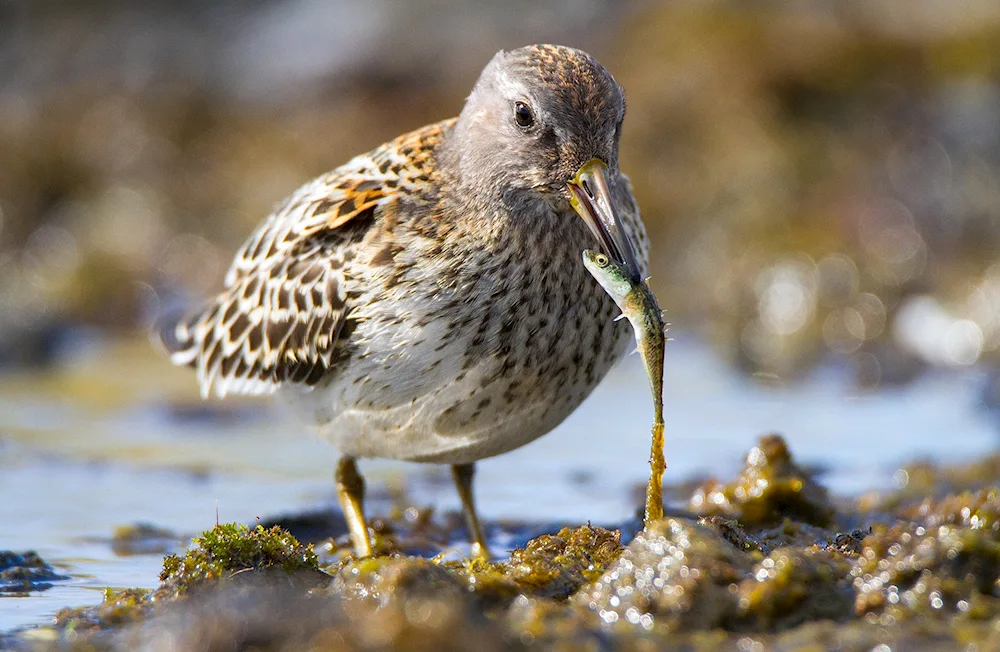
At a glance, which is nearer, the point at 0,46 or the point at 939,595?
the point at 939,595

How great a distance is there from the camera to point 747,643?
4.77 metres

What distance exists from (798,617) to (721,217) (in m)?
10.1

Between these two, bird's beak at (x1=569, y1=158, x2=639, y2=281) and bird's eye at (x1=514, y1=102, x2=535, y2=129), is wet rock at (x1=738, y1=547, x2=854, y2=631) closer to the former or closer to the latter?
bird's beak at (x1=569, y1=158, x2=639, y2=281)

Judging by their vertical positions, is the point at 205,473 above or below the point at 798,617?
above

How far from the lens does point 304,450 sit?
10125 mm

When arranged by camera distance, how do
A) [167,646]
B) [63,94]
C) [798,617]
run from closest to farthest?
[167,646], [798,617], [63,94]

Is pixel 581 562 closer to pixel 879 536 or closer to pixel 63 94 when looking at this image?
pixel 879 536

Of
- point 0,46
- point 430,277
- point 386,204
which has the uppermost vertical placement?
point 0,46

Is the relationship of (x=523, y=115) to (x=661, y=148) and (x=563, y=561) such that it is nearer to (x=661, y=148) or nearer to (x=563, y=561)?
(x=563, y=561)

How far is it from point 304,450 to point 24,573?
371 cm

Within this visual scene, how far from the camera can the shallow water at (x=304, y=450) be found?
8.14m

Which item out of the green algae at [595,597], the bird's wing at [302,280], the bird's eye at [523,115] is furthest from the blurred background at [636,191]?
the bird's eye at [523,115]

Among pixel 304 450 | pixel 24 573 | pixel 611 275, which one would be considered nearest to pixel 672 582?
pixel 611 275

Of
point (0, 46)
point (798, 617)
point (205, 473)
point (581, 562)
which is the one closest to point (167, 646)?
point (581, 562)
